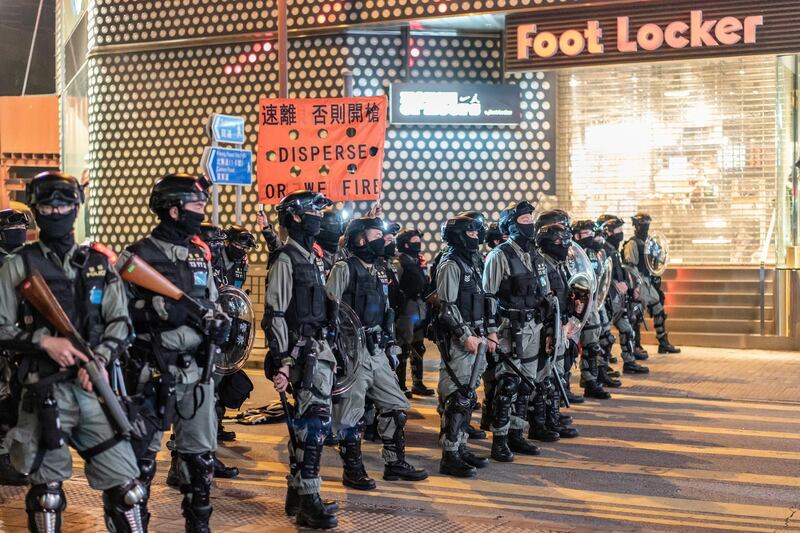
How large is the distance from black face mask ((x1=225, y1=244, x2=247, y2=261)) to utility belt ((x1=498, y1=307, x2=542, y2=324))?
2.63 m

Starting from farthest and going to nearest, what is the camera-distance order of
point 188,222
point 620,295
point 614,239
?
point 614,239 < point 620,295 < point 188,222

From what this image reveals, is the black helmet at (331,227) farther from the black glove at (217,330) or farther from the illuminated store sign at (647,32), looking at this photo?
the illuminated store sign at (647,32)

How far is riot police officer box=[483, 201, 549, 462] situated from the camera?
31.4 ft

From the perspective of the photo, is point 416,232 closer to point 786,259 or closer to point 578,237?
point 578,237

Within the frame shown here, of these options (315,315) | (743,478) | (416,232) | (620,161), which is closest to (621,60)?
(620,161)

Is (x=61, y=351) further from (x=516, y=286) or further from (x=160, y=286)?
(x=516, y=286)

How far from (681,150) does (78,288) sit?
48.7 feet

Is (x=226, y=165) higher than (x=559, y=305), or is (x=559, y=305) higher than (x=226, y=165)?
(x=226, y=165)

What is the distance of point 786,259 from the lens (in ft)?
59.6

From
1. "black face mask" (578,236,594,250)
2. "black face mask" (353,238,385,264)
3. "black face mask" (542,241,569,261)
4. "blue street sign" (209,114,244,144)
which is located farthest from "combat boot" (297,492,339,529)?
"blue street sign" (209,114,244,144)

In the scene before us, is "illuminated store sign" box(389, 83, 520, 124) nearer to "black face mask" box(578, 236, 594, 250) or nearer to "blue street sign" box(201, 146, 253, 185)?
"blue street sign" box(201, 146, 253, 185)

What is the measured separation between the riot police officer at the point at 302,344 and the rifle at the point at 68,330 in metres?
1.75

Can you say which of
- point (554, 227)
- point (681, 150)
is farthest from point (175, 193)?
point (681, 150)

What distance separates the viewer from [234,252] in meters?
10.6
